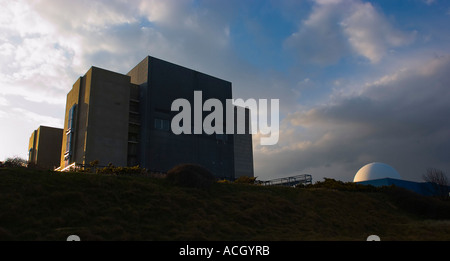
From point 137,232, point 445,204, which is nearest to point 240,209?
point 137,232

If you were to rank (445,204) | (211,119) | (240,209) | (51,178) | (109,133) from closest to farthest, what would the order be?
(51,178) → (240,209) → (445,204) → (109,133) → (211,119)

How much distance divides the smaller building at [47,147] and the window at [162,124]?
20647mm

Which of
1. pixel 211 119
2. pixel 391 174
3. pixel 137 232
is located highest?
pixel 211 119

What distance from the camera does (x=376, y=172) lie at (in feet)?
186

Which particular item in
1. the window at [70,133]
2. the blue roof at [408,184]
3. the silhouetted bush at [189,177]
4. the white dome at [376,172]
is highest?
the window at [70,133]

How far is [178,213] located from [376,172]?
4565cm

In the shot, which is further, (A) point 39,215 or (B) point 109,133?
(B) point 109,133

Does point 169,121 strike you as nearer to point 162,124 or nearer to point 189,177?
point 162,124

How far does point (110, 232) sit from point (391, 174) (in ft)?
168

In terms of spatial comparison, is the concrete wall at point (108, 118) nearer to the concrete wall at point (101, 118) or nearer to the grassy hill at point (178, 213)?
the concrete wall at point (101, 118)

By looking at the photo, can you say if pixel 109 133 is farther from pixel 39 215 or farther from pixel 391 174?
pixel 391 174

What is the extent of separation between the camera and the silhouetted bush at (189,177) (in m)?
24.5

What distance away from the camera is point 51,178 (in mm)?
20688

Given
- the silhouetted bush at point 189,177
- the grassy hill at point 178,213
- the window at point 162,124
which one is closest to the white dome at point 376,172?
the grassy hill at point 178,213
